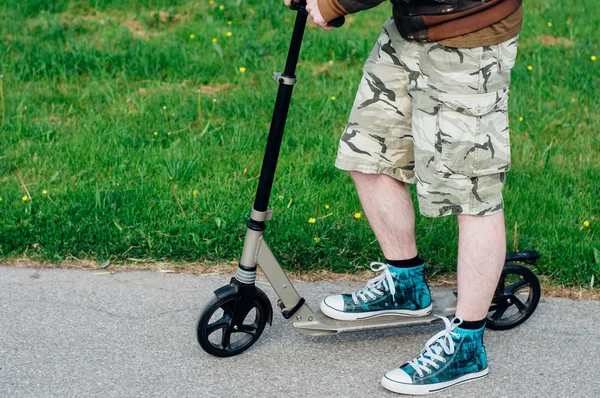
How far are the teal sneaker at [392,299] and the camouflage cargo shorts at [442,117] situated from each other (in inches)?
15.7

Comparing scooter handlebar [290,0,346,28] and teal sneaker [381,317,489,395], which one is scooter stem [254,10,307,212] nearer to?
scooter handlebar [290,0,346,28]

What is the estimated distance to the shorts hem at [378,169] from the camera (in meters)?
3.18

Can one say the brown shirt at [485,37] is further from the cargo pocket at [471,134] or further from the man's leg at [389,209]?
the man's leg at [389,209]

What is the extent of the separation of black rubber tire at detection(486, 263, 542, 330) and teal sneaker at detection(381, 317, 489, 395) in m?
0.32

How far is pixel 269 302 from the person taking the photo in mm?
3182

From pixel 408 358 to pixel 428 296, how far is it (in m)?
0.26

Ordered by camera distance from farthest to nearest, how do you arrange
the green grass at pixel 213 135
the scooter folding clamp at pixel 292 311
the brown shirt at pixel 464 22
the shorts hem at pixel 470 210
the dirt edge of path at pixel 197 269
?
the green grass at pixel 213 135
the dirt edge of path at pixel 197 269
the scooter folding clamp at pixel 292 311
the shorts hem at pixel 470 210
the brown shirt at pixel 464 22

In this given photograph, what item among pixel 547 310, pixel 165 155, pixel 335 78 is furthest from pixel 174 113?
pixel 547 310

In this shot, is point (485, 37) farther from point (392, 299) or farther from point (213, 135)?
point (213, 135)

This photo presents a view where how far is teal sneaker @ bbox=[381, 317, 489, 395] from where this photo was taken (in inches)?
118

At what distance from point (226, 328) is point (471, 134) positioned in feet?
3.51

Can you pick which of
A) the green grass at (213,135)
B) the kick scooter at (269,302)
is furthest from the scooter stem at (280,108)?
the green grass at (213,135)

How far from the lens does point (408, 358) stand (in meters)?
3.22

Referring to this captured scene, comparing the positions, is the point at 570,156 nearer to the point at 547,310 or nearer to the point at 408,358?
the point at 547,310
